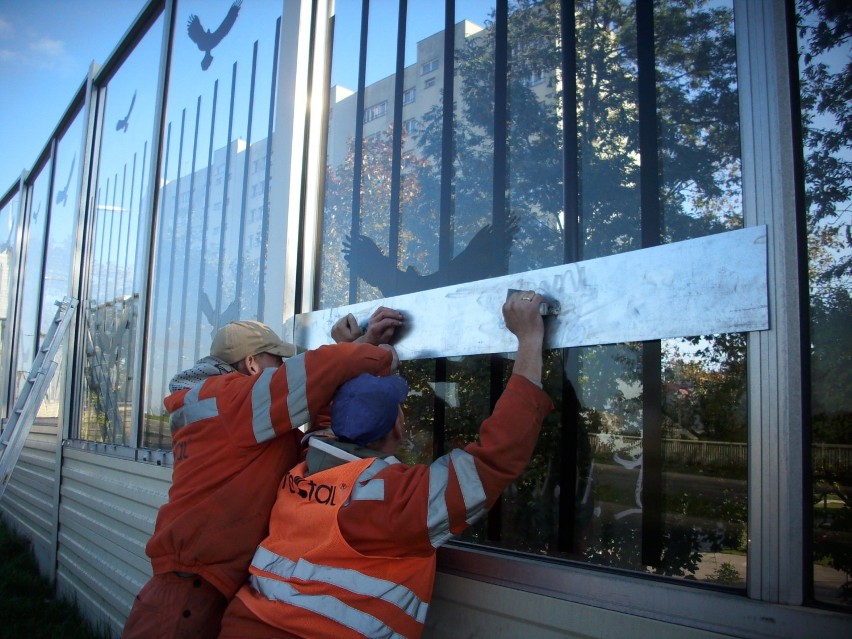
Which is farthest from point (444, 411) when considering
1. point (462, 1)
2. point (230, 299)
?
point (230, 299)

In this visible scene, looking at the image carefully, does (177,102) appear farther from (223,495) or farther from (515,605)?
(515,605)

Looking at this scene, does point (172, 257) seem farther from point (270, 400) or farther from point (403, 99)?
point (270, 400)

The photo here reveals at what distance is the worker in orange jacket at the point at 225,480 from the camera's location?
1896mm

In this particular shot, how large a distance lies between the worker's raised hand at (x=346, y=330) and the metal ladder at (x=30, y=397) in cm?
410

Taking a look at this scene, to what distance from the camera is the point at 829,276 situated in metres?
1.36

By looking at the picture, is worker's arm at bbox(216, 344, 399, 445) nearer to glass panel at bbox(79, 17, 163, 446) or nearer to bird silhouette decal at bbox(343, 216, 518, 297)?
bird silhouette decal at bbox(343, 216, 518, 297)

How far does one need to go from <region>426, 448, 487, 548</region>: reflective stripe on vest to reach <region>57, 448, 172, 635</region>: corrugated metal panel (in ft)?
7.96

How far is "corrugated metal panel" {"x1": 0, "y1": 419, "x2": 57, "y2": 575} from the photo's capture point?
6.12 metres

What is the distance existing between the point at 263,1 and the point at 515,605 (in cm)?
329

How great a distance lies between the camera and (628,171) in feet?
5.72

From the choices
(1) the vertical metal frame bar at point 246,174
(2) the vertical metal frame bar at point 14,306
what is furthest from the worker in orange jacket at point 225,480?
(2) the vertical metal frame bar at point 14,306

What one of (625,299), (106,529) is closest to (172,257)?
(106,529)

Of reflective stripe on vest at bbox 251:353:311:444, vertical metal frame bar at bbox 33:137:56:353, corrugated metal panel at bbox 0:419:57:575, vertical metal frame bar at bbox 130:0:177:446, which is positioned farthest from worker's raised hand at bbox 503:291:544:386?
vertical metal frame bar at bbox 33:137:56:353

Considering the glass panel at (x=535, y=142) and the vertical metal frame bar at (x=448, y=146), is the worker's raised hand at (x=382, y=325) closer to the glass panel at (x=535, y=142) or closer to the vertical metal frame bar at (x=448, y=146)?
the vertical metal frame bar at (x=448, y=146)
